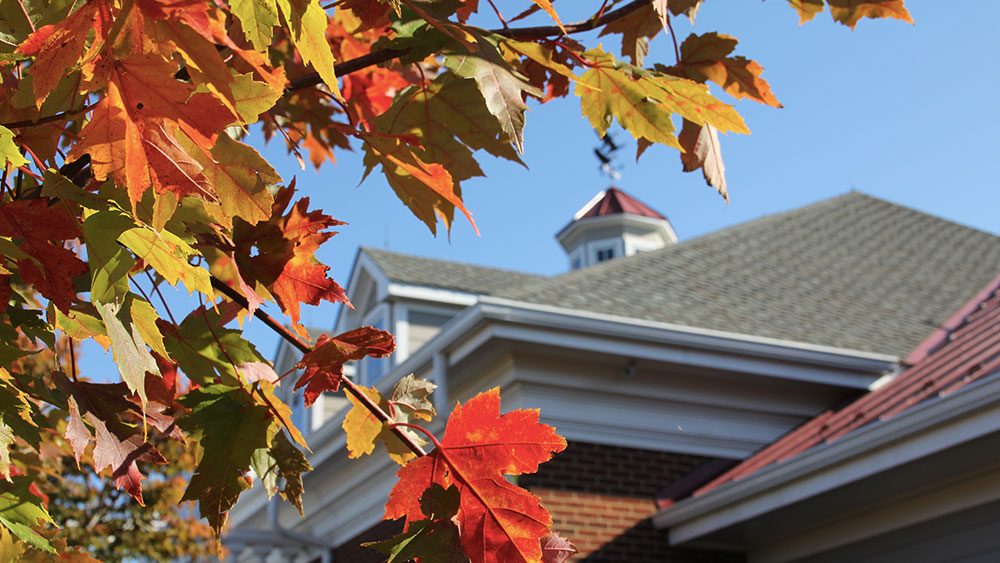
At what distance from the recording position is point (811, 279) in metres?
12.1

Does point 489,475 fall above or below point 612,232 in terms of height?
below

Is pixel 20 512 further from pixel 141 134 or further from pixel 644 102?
pixel 644 102

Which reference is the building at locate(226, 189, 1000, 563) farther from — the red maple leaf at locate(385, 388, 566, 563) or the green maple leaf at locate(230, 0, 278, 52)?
the green maple leaf at locate(230, 0, 278, 52)

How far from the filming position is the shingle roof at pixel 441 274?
1305cm

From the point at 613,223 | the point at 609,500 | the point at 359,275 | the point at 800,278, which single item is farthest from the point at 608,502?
the point at 613,223

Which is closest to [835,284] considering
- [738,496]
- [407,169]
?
[738,496]

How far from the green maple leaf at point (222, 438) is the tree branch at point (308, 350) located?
5.1 inches

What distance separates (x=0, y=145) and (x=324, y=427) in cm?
972

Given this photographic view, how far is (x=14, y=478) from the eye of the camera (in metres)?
1.81

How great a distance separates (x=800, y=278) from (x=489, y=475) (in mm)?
11143

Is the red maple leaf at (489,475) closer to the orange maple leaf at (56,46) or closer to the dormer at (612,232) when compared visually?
the orange maple leaf at (56,46)

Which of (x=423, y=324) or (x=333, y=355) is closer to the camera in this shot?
(x=333, y=355)

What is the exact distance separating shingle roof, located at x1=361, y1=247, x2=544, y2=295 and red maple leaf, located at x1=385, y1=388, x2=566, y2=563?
417 inches

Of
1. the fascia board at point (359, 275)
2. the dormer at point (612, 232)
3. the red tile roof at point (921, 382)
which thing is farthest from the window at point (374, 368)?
the dormer at point (612, 232)
